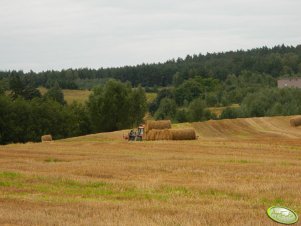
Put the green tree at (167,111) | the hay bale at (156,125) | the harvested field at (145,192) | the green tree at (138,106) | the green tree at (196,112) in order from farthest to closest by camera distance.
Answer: the green tree at (167,111) < the green tree at (196,112) < the green tree at (138,106) < the hay bale at (156,125) < the harvested field at (145,192)

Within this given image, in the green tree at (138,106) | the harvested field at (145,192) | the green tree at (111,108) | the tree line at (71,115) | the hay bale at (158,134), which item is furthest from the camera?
the green tree at (138,106)

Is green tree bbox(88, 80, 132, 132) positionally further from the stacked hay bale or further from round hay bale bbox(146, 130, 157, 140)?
the stacked hay bale

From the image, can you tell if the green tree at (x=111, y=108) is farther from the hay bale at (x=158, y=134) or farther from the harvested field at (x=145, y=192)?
the harvested field at (x=145, y=192)

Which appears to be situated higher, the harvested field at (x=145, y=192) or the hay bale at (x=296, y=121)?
the harvested field at (x=145, y=192)

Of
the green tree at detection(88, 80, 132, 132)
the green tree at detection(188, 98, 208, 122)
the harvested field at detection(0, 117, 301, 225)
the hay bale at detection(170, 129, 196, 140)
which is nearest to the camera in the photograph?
the harvested field at detection(0, 117, 301, 225)

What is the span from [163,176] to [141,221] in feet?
26.3

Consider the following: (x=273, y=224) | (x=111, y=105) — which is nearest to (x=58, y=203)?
(x=273, y=224)

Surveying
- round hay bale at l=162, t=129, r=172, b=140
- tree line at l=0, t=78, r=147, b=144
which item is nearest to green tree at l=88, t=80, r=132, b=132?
tree line at l=0, t=78, r=147, b=144

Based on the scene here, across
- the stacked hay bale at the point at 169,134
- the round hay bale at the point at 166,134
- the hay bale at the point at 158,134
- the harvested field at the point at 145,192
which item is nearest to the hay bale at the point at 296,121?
the stacked hay bale at the point at 169,134

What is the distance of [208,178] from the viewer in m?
17.7

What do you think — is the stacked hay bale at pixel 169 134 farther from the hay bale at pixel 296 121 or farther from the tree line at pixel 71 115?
the tree line at pixel 71 115

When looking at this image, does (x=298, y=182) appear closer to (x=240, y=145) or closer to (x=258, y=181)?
(x=258, y=181)

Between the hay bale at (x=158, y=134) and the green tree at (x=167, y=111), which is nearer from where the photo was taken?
the hay bale at (x=158, y=134)

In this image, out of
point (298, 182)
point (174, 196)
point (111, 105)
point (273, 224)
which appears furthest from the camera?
point (111, 105)
